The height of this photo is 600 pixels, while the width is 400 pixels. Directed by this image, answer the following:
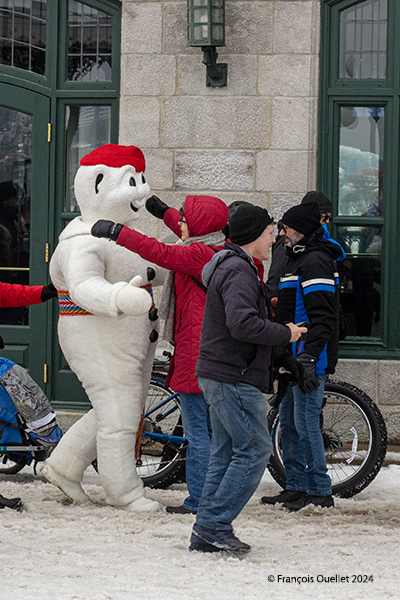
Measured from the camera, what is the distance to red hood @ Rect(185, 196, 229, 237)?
4.89m

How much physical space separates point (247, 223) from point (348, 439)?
2.20 m

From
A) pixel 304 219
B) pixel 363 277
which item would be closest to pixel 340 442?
pixel 304 219

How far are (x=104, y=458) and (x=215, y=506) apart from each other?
3.56 ft

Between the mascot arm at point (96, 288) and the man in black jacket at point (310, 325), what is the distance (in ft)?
3.45

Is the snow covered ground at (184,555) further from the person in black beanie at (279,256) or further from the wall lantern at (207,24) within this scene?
the wall lantern at (207,24)

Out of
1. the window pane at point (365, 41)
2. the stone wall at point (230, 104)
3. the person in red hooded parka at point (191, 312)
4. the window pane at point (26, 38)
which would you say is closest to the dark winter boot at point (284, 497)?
the person in red hooded parka at point (191, 312)

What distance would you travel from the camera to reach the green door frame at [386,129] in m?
6.78

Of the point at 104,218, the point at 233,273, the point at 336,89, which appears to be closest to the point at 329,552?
the point at 233,273

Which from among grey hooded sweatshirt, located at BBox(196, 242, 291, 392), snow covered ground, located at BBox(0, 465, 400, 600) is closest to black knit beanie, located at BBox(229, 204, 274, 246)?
grey hooded sweatshirt, located at BBox(196, 242, 291, 392)

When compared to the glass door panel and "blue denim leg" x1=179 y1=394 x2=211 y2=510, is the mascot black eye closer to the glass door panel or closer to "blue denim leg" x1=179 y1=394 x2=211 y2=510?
"blue denim leg" x1=179 y1=394 x2=211 y2=510

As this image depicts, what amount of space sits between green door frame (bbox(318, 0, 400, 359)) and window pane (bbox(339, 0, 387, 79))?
7 cm

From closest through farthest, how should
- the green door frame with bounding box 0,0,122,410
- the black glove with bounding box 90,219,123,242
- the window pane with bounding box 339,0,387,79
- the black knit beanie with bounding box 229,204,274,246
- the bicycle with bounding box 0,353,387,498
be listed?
the black knit beanie with bounding box 229,204,274,246 < the black glove with bounding box 90,219,123,242 < the bicycle with bounding box 0,353,387,498 < the window pane with bounding box 339,0,387,79 < the green door frame with bounding box 0,0,122,410

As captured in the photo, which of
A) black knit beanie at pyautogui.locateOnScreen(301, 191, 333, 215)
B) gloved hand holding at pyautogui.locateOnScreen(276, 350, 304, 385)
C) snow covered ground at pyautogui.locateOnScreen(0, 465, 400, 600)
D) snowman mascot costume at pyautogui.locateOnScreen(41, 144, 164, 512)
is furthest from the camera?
black knit beanie at pyautogui.locateOnScreen(301, 191, 333, 215)

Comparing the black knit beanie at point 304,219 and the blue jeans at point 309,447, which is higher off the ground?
the black knit beanie at point 304,219
